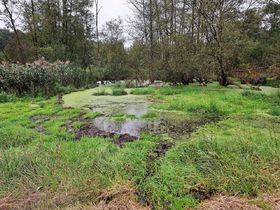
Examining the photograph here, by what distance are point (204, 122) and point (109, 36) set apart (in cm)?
1638

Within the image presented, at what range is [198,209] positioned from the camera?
90.4 inches

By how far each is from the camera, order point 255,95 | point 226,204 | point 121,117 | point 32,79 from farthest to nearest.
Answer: point 32,79 < point 255,95 < point 121,117 < point 226,204

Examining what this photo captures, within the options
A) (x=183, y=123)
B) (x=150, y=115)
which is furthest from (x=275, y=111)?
(x=150, y=115)

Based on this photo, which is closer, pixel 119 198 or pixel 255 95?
pixel 119 198

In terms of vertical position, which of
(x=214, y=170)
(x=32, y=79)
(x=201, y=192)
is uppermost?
(x=32, y=79)

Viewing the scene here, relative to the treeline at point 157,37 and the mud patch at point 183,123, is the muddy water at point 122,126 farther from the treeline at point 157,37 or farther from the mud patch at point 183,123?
the treeline at point 157,37

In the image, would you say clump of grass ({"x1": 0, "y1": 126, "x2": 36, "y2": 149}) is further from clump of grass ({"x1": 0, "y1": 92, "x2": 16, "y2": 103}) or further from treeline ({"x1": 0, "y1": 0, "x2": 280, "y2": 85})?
treeline ({"x1": 0, "y1": 0, "x2": 280, "y2": 85})

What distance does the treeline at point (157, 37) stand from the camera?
33.2 ft

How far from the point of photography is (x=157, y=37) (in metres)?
14.6

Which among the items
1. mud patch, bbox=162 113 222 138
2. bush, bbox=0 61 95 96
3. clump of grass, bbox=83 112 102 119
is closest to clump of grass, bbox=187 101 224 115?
mud patch, bbox=162 113 222 138

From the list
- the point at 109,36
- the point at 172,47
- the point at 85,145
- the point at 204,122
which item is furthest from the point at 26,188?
the point at 109,36

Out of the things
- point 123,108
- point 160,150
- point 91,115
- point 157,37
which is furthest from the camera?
point 157,37

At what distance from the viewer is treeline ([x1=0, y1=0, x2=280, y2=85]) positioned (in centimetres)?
1012

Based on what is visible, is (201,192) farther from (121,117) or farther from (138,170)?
(121,117)
